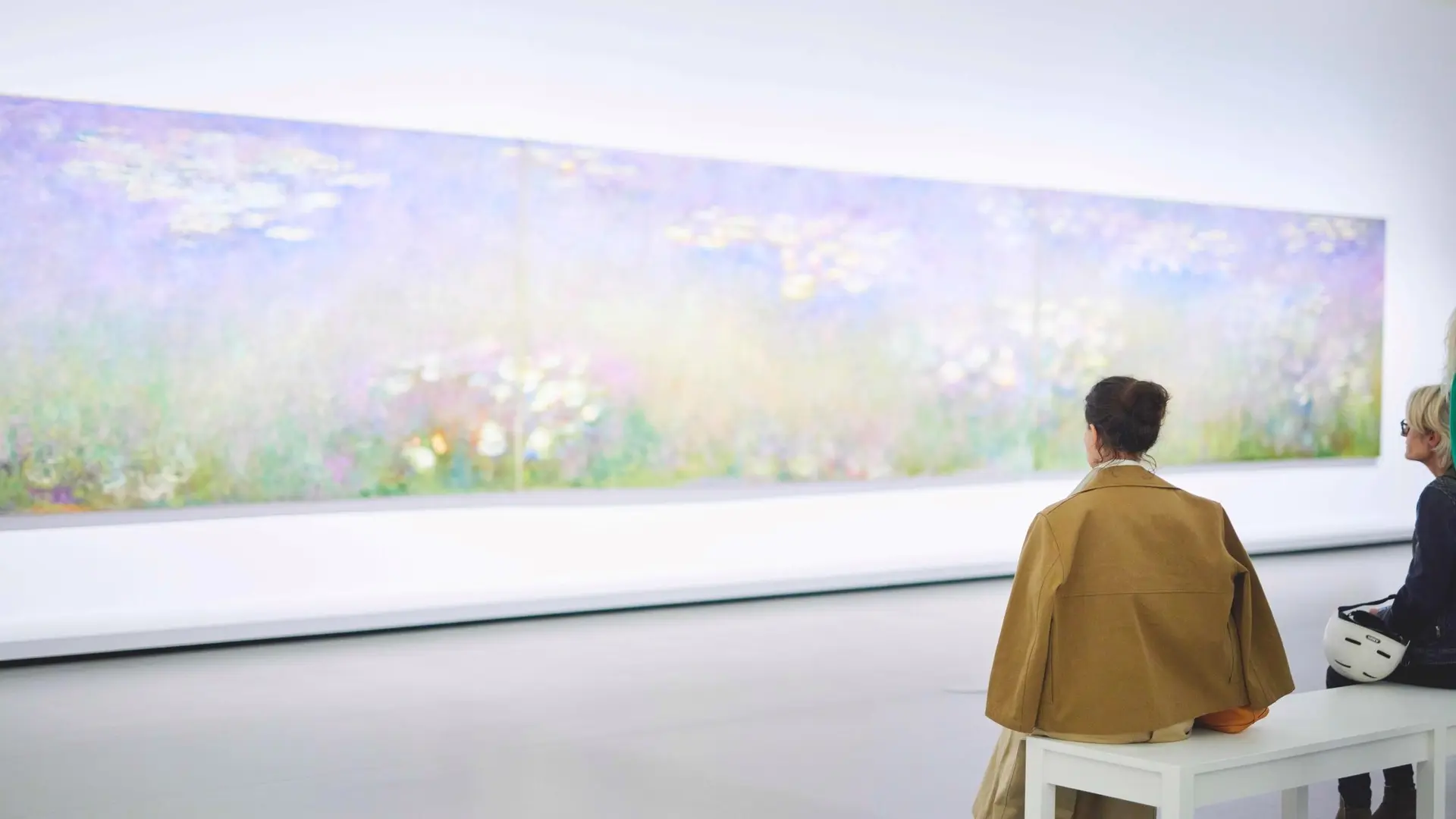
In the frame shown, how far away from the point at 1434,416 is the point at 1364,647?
31.2 inches

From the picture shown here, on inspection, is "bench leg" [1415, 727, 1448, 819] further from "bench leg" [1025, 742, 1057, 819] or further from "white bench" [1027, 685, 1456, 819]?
"bench leg" [1025, 742, 1057, 819]

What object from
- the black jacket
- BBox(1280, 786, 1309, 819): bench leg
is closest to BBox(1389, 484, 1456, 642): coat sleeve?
the black jacket

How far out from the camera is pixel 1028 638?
12.5ft

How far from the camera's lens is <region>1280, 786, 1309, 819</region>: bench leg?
170 inches

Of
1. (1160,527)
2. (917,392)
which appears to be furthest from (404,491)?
(1160,527)

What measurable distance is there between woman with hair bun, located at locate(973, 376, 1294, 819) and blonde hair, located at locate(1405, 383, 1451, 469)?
4.02 feet

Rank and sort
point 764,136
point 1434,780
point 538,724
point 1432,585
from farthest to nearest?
point 764,136, point 538,724, point 1432,585, point 1434,780

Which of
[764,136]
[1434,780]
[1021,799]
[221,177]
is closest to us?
[1021,799]

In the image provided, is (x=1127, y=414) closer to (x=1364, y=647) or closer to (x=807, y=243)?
(x=1364, y=647)

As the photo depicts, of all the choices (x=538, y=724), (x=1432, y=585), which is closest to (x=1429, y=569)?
(x=1432, y=585)

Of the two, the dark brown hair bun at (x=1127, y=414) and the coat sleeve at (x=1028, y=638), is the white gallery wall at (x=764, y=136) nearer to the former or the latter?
the coat sleeve at (x=1028, y=638)

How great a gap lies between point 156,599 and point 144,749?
2.62 m

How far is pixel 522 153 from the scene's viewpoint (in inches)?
369

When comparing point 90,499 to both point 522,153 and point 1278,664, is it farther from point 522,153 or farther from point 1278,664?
point 1278,664
